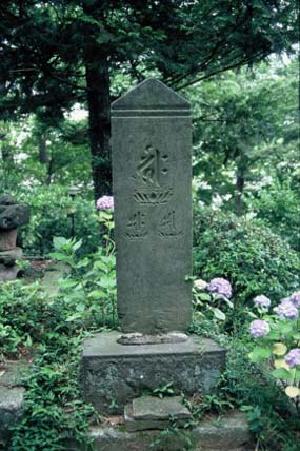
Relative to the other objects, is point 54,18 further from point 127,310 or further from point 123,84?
point 127,310

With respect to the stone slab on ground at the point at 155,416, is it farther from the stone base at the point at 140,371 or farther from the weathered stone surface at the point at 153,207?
the weathered stone surface at the point at 153,207

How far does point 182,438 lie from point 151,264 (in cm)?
114

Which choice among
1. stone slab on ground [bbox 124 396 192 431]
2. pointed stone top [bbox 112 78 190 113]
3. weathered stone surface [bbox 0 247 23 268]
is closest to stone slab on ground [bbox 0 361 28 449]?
stone slab on ground [bbox 124 396 192 431]

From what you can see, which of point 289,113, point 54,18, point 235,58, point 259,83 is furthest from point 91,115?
point 259,83

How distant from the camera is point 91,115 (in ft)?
27.2

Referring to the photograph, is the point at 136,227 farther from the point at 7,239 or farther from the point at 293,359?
the point at 7,239

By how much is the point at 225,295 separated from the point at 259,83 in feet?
39.1

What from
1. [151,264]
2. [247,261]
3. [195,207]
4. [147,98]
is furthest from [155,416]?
[195,207]

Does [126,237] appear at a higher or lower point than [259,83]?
lower

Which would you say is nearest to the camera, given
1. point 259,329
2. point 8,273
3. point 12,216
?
point 259,329

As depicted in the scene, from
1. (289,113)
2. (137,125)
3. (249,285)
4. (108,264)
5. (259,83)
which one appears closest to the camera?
(137,125)

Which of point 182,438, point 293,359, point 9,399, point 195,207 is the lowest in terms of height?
point 182,438

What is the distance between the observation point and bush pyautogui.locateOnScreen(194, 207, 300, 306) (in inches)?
233

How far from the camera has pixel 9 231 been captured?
664cm
